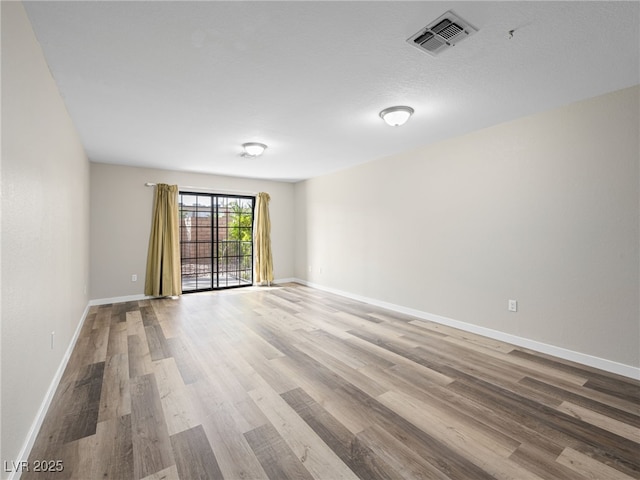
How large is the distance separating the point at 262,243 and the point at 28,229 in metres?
4.99

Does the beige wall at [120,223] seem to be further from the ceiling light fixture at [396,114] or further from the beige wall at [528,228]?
the ceiling light fixture at [396,114]

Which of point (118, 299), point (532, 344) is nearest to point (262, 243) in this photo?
point (118, 299)

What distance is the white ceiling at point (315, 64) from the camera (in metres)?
1.66

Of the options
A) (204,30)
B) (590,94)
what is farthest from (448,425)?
(590,94)

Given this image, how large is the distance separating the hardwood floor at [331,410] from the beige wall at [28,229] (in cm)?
36

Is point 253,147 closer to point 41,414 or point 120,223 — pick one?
point 120,223

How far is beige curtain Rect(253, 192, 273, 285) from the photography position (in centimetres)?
663

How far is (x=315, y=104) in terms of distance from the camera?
282 centimetres

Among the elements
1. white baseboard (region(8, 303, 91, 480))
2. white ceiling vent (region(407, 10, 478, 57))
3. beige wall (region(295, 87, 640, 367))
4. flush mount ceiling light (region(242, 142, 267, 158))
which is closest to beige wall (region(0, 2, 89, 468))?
white baseboard (region(8, 303, 91, 480))

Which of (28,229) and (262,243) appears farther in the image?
(262,243)

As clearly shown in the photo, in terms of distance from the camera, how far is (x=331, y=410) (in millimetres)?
2014

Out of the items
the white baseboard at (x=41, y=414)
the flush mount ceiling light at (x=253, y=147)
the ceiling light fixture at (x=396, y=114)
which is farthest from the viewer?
the flush mount ceiling light at (x=253, y=147)

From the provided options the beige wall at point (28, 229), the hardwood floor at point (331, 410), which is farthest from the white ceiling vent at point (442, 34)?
Result: the hardwood floor at point (331, 410)

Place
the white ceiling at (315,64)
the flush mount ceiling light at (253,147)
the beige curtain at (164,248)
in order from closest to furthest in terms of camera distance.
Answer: the white ceiling at (315,64)
the flush mount ceiling light at (253,147)
the beige curtain at (164,248)
